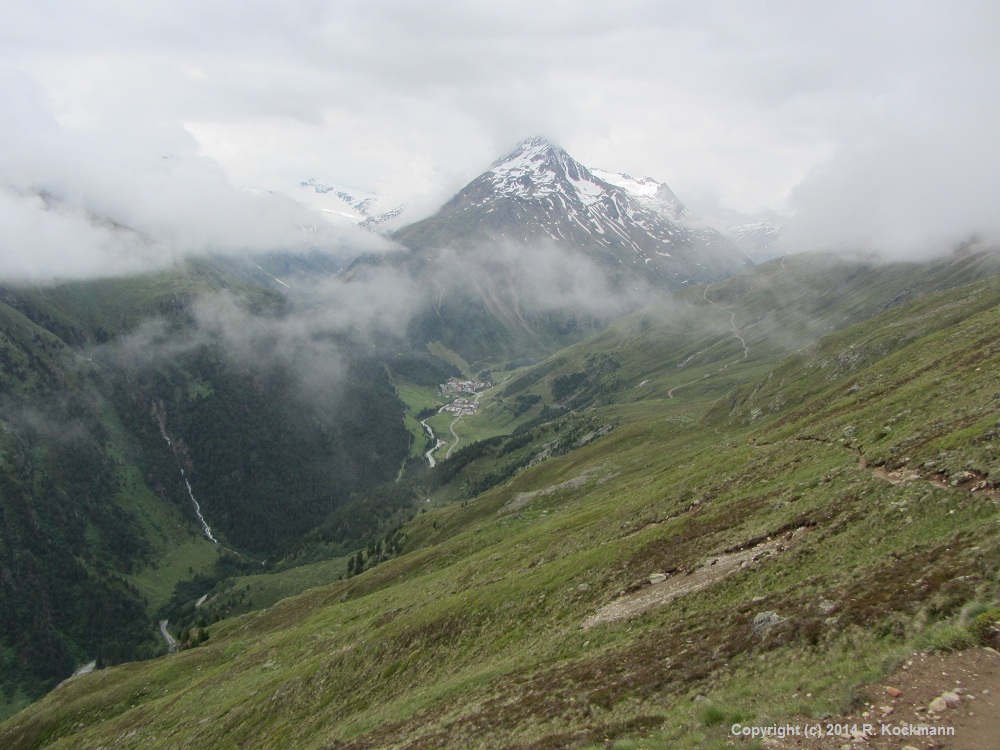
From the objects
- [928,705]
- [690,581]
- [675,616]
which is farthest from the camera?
[690,581]

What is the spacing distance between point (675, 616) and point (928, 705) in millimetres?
16657

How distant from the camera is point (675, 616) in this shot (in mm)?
29172

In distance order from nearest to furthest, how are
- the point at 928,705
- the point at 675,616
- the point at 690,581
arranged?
the point at 928,705, the point at 675,616, the point at 690,581

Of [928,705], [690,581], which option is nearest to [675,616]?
[690,581]

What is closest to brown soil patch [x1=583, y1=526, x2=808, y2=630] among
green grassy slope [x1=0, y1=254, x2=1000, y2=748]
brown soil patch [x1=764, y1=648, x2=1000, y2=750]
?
green grassy slope [x1=0, y1=254, x2=1000, y2=748]

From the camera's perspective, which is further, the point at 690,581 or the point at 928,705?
the point at 690,581

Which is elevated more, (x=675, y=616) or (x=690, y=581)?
(x=675, y=616)

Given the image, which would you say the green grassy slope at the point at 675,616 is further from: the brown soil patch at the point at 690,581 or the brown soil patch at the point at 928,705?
the brown soil patch at the point at 928,705

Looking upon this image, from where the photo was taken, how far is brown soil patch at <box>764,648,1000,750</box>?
12.3 m

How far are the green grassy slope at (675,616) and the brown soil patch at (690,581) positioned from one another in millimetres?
213

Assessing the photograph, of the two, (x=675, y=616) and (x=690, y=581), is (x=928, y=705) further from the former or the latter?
(x=690, y=581)

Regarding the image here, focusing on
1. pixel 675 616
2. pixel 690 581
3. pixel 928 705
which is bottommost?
pixel 690 581

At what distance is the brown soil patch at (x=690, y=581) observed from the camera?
30797 millimetres

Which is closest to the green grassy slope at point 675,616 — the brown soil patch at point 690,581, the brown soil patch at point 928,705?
the brown soil patch at point 690,581
